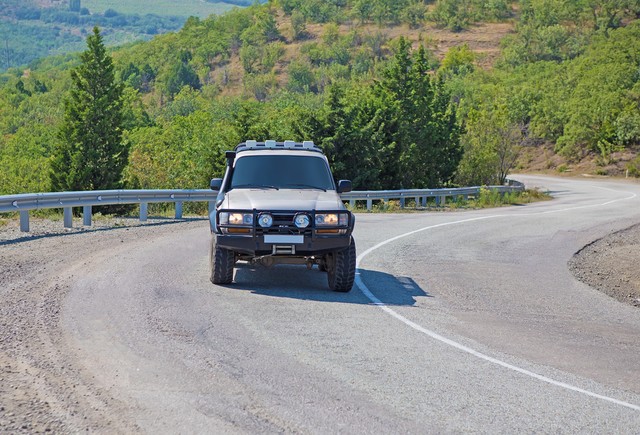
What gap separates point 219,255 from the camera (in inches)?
461

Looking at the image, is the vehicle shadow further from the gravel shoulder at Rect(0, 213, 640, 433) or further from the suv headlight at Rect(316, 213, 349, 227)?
the gravel shoulder at Rect(0, 213, 640, 433)

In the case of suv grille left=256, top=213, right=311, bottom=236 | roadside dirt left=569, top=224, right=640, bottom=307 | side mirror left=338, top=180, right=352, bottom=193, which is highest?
side mirror left=338, top=180, right=352, bottom=193

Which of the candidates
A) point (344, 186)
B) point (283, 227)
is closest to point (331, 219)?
point (283, 227)

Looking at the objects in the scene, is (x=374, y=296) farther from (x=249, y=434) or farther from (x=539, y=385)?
(x=249, y=434)

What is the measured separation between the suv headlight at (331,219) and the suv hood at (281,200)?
11 cm

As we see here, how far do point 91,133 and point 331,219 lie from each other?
57463 millimetres

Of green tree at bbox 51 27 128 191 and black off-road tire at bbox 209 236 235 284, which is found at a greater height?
green tree at bbox 51 27 128 191

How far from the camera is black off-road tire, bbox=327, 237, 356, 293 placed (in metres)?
11.7

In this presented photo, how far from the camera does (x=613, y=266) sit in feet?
59.4

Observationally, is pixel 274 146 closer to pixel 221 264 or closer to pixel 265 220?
pixel 265 220

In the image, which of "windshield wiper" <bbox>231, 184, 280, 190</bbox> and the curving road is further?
"windshield wiper" <bbox>231, 184, 280, 190</bbox>

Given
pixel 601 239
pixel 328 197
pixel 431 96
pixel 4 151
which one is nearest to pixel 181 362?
pixel 328 197

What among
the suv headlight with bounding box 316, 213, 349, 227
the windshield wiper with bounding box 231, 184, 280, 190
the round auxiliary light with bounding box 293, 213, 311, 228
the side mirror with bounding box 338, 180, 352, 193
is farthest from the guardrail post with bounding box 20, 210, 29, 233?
the suv headlight with bounding box 316, 213, 349, 227

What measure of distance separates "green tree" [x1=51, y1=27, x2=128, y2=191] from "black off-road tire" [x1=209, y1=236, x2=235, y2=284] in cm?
5334
